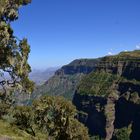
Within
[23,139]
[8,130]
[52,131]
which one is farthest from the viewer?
[52,131]

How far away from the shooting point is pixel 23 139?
236ft

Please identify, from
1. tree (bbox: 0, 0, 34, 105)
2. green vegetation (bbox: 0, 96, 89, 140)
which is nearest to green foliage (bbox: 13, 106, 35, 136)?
green vegetation (bbox: 0, 96, 89, 140)

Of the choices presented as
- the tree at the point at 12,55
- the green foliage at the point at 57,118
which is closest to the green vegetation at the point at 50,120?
the green foliage at the point at 57,118

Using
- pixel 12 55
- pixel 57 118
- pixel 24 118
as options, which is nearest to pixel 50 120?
pixel 57 118

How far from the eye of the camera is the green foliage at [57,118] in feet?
306

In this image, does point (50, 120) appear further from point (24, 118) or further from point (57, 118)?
point (24, 118)

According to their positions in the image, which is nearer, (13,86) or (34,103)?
(13,86)

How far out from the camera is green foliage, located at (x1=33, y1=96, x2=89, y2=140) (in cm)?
9312

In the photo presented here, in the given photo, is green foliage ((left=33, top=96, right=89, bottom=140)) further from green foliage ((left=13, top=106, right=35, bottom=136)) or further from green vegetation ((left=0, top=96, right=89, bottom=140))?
green foliage ((left=13, top=106, right=35, bottom=136))

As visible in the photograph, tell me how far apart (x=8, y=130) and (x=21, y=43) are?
1205 inches

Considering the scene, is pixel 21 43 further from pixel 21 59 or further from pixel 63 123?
pixel 63 123

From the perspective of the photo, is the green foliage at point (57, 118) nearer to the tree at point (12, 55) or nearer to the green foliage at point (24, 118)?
the green foliage at point (24, 118)

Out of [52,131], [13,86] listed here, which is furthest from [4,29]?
[52,131]

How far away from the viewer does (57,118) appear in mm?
94375
